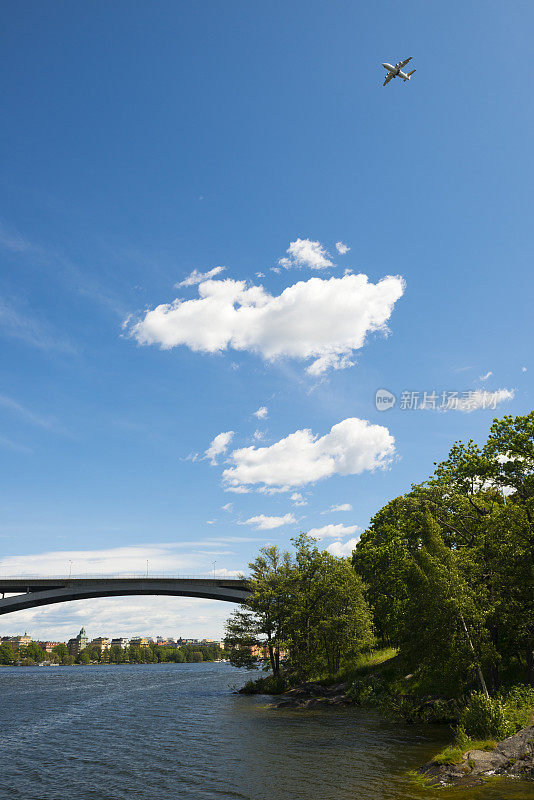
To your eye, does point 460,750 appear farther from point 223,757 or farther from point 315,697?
point 315,697

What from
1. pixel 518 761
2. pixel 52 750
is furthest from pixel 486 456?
pixel 52 750

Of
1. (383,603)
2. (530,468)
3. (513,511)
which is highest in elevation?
(530,468)

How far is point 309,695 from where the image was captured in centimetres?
4431

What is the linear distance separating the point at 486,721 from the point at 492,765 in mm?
3031

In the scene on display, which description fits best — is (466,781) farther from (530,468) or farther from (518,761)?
(530,468)

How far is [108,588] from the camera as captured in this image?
3900 inches

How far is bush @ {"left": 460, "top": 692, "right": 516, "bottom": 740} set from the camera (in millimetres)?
19608

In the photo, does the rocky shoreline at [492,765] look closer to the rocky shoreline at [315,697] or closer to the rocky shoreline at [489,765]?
the rocky shoreline at [489,765]

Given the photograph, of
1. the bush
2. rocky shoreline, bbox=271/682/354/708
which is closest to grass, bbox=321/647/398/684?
rocky shoreline, bbox=271/682/354/708

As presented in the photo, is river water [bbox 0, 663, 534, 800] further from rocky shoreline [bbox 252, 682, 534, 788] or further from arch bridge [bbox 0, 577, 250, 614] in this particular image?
arch bridge [bbox 0, 577, 250, 614]

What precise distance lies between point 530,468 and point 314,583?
83.0ft

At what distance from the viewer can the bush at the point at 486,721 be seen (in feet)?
64.3

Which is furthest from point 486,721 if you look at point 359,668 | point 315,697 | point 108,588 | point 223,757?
point 108,588

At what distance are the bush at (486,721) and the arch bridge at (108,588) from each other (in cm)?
8104
